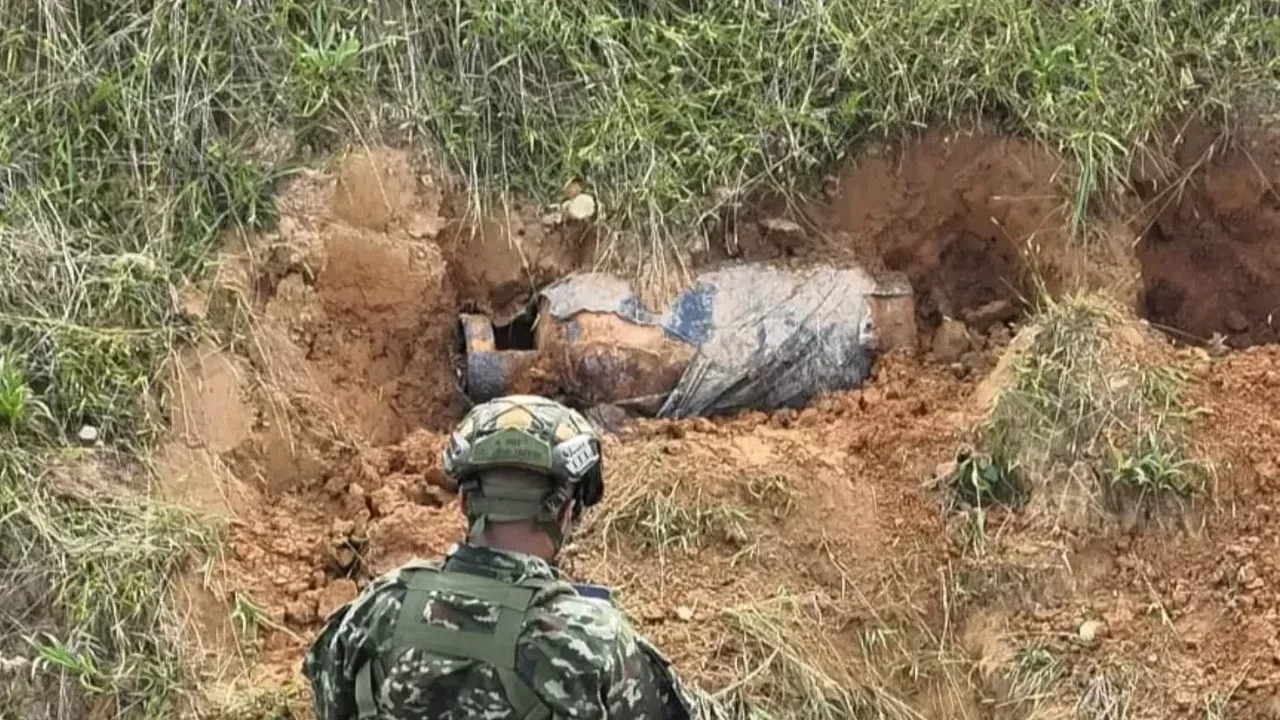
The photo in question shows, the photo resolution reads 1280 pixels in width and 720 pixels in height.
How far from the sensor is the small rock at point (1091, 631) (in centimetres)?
378

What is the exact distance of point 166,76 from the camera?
4742 mm

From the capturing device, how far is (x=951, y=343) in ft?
15.0

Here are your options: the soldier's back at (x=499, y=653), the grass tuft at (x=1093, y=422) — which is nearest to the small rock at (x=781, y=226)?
the grass tuft at (x=1093, y=422)

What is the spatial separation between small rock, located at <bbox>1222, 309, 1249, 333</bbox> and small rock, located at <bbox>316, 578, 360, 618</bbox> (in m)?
2.38

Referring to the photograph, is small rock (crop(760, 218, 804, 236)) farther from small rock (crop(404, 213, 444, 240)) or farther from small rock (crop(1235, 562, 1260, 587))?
small rock (crop(1235, 562, 1260, 587))

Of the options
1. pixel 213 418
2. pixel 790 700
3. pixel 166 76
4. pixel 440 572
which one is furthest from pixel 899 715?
pixel 166 76

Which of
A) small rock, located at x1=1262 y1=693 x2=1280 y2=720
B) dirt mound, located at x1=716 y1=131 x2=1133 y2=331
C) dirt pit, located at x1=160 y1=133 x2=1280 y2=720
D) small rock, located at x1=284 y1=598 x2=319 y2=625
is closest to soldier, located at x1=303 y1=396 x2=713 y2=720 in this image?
dirt pit, located at x1=160 y1=133 x2=1280 y2=720

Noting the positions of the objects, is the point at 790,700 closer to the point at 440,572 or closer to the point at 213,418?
the point at 440,572

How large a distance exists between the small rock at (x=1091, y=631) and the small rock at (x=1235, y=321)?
4.01 ft

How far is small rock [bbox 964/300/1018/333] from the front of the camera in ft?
15.3

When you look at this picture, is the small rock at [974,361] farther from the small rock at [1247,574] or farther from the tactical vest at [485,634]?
the tactical vest at [485,634]

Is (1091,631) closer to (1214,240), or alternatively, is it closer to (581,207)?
(1214,240)

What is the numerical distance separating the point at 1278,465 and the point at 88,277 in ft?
9.39

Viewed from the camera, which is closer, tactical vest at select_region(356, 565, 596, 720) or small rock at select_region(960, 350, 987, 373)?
tactical vest at select_region(356, 565, 596, 720)
